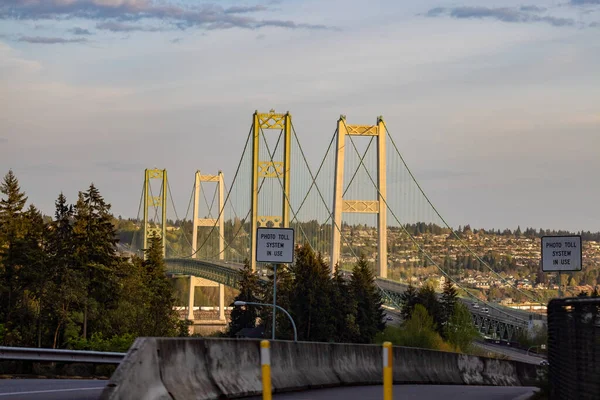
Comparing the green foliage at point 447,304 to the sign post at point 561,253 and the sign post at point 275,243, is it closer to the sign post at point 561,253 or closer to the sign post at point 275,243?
the sign post at point 275,243

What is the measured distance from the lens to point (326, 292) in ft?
309

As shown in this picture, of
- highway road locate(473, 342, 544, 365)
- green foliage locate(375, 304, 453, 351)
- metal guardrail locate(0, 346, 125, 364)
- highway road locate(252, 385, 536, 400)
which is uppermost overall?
metal guardrail locate(0, 346, 125, 364)

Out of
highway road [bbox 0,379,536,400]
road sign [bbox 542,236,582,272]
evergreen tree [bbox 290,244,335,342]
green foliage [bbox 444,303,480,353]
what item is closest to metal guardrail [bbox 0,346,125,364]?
highway road [bbox 0,379,536,400]

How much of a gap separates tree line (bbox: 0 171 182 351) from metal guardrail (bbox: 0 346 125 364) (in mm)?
48294

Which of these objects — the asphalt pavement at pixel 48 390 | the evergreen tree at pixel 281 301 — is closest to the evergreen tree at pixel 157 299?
the evergreen tree at pixel 281 301

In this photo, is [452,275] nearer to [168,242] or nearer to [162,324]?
[162,324]

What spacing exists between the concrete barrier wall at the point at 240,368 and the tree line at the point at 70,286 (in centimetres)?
4864

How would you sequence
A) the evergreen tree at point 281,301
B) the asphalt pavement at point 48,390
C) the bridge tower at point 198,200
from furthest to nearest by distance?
the bridge tower at point 198,200 → the evergreen tree at point 281,301 → the asphalt pavement at point 48,390

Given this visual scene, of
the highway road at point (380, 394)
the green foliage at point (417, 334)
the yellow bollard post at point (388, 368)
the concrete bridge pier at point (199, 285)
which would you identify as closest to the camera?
the yellow bollard post at point (388, 368)

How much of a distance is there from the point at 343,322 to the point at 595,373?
85035mm

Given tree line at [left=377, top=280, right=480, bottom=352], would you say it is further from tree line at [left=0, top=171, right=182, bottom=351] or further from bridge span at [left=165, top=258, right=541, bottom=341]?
tree line at [left=0, top=171, right=182, bottom=351]

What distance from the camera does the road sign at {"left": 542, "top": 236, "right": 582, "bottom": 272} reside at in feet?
80.1

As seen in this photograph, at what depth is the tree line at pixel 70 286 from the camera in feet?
244

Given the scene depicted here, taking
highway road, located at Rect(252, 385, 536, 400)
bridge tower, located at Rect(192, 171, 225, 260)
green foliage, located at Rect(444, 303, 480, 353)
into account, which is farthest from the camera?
bridge tower, located at Rect(192, 171, 225, 260)
